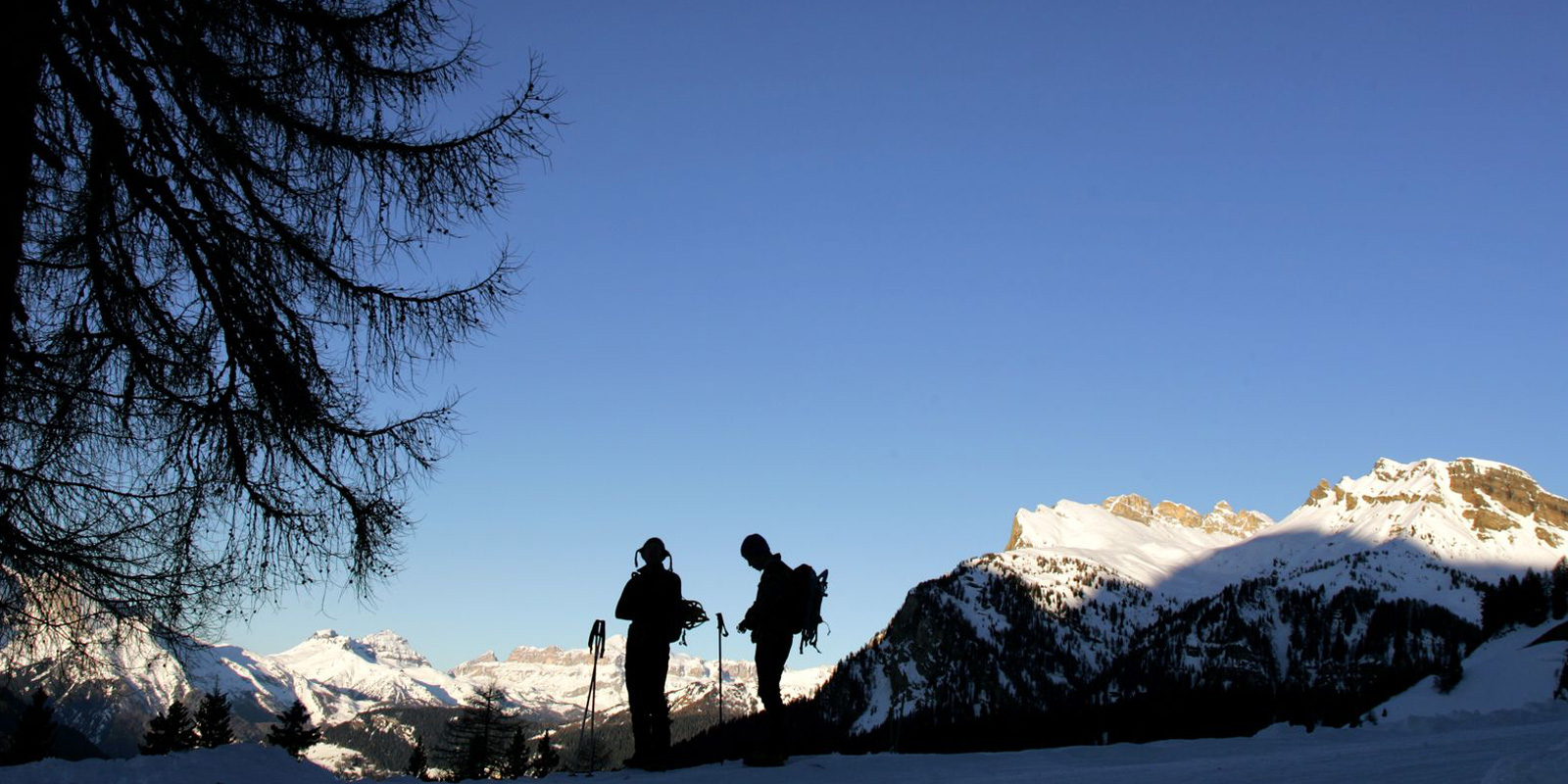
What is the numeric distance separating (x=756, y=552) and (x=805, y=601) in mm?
736

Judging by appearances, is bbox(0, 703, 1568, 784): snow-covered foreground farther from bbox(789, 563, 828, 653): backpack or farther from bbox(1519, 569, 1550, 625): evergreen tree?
bbox(1519, 569, 1550, 625): evergreen tree

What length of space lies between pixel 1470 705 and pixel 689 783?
31.9 m

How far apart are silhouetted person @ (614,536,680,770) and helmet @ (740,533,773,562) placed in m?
0.71

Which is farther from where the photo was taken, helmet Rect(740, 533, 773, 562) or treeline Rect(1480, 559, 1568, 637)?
treeline Rect(1480, 559, 1568, 637)

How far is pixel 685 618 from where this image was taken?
10688 millimetres

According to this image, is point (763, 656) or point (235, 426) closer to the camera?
point (235, 426)

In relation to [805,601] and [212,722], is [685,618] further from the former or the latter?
[212,722]

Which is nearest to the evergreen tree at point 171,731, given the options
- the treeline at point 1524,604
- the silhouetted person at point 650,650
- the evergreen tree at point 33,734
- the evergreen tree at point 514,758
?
the evergreen tree at point 33,734

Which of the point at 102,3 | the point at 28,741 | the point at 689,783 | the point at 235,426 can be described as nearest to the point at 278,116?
the point at 102,3

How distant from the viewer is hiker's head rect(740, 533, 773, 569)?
1064 cm

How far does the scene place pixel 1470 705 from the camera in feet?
105

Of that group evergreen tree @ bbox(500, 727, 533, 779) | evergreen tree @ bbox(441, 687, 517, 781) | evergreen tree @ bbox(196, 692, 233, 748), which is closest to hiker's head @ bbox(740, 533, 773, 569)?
evergreen tree @ bbox(196, 692, 233, 748)

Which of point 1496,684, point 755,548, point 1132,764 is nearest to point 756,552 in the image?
point 755,548

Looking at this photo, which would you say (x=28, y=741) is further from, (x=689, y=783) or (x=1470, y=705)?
(x=1470, y=705)
